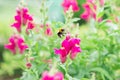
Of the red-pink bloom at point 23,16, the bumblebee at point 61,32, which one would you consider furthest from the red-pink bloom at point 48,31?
the bumblebee at point 61,32

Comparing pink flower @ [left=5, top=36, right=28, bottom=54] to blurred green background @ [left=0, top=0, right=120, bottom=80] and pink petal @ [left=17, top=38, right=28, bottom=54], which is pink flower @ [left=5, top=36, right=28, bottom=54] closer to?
pink petal @ [left=17, top=38, right=28, bottom=54]

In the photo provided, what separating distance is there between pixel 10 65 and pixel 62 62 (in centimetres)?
281

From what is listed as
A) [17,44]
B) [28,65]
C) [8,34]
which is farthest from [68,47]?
[8,34]

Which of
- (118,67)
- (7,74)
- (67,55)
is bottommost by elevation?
(7,74)

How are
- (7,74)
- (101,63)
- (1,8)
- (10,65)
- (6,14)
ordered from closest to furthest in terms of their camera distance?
1. (101,63)
2. (10,65)
3. (7,74)
4. (6,14)
5. (1,8)

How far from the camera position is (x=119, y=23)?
2324 millimetres

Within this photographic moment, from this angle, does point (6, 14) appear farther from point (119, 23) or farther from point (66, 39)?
point (66, 39)

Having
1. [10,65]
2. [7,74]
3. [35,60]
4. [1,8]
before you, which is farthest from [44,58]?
[1,8]

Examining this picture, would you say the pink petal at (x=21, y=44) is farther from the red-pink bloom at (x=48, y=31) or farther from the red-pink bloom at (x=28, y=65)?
the red-pink bloom at (x=28, y=65)

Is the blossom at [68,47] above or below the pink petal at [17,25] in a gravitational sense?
below

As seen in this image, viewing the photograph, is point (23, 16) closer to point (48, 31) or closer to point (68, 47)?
point (48, 31)

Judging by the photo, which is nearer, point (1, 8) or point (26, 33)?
point (26, 33)

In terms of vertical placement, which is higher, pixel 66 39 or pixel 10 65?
pixel 66 39

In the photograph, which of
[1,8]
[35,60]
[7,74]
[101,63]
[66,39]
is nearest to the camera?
[66,39]
